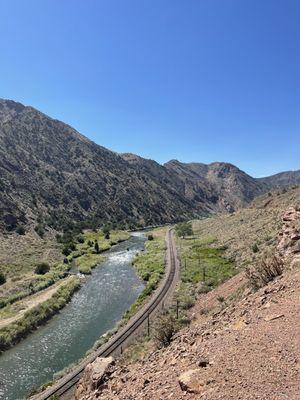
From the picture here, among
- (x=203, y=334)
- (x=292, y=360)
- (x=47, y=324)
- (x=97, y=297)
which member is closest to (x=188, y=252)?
(x=97, y=297)

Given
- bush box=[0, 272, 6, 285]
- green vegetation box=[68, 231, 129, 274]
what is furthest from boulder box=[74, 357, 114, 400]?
green vegetation box=[68, 231, 129, 274]

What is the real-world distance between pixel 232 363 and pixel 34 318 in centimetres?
4060

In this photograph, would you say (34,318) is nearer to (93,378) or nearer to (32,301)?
(32,301)

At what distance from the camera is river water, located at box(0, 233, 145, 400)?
36750 mm

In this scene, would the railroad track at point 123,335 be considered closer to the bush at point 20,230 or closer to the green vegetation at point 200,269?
the green vegetation at point 200,269

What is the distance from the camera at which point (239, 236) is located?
92.1m

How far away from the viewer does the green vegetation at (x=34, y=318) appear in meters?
44.6

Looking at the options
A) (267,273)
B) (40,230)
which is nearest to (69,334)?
(267,273)

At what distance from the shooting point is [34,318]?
50.2 meters

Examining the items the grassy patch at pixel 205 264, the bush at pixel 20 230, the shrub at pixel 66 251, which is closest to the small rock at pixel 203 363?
the grassy patch at pixel 205 264

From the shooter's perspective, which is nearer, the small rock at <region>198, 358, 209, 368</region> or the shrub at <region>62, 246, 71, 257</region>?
the small rock at <region>198, 358, 209, 368</region>

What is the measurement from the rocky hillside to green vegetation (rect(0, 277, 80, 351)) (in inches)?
949

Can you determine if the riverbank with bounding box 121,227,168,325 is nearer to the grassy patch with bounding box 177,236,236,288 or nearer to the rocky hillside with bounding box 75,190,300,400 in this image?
the grassy patch with bounding box 177,236,236,288

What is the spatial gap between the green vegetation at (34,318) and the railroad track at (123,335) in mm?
11451
